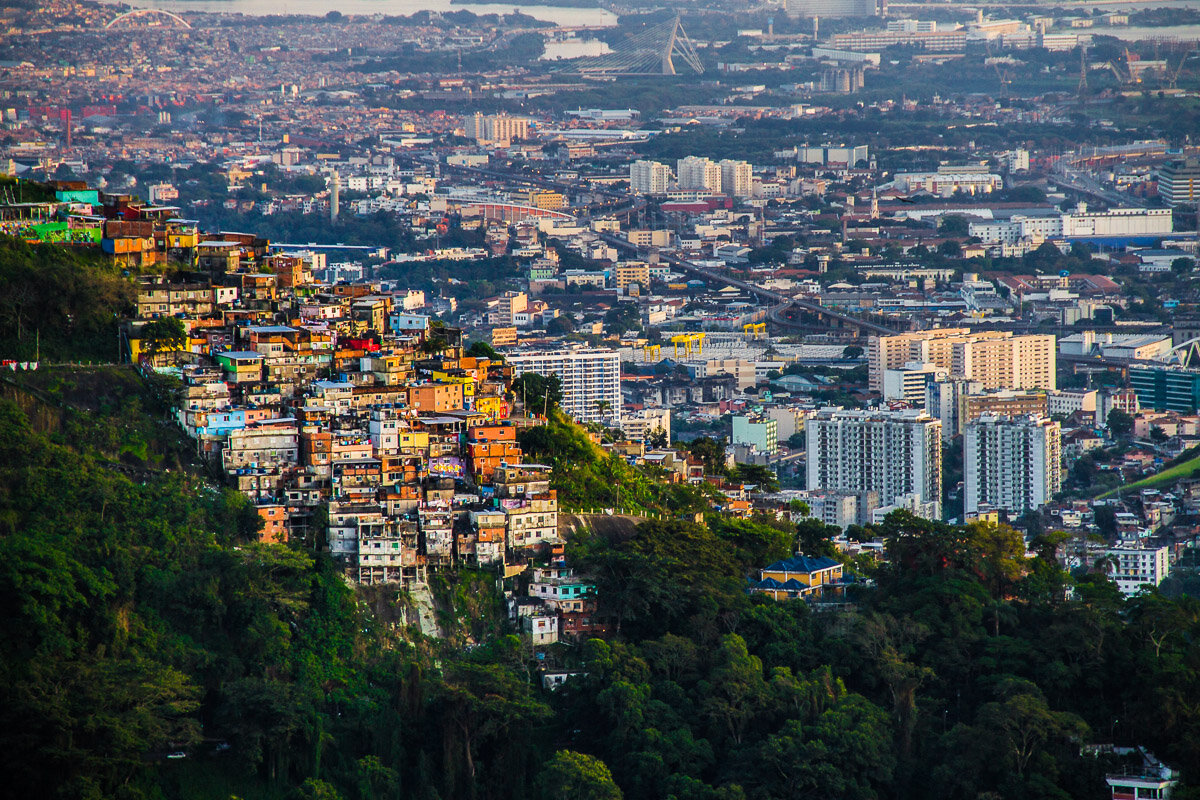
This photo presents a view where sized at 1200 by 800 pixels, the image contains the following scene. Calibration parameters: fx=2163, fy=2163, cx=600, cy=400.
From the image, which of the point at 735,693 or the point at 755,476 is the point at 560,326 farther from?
the point at 735,693

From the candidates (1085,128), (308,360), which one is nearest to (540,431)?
(308,360)

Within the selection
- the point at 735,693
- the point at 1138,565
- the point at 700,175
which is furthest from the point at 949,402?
the point at 700,175

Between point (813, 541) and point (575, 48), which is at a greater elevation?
point (575, 48)

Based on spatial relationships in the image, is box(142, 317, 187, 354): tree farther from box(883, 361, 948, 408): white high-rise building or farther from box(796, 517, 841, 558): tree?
box(883, 361, 948, 408): white high-rise building

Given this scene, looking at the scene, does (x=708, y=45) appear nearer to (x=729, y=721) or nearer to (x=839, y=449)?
(x=839, y=449)

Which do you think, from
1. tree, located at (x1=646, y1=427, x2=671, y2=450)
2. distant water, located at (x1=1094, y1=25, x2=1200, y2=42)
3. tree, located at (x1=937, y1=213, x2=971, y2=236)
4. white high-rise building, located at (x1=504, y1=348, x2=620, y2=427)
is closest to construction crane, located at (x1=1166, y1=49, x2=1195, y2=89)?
distant water, located at (x1=1094, y1=25, x2=1200, y2=42)

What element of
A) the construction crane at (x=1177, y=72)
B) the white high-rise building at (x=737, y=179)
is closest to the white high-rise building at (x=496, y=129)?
the white high-rise building at (x=737, y=179)
